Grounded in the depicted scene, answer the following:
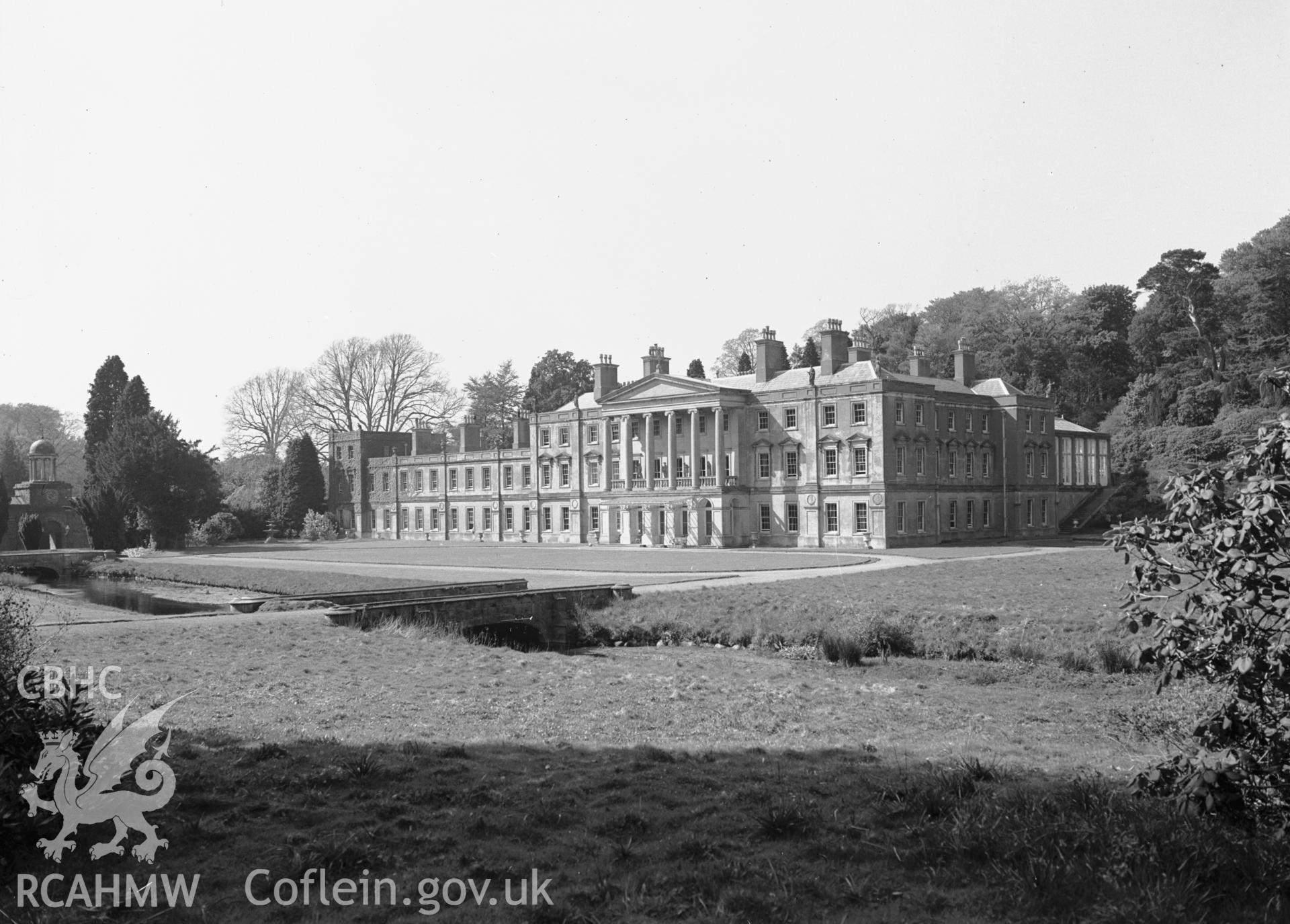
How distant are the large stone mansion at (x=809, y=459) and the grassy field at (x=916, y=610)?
867 inches

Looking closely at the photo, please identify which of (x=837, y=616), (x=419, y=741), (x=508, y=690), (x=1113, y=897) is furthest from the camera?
(x=837, y=616)

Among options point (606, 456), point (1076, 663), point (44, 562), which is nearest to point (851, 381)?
point (606, 456)

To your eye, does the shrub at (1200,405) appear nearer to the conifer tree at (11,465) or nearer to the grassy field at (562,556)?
the grassy field at (562,556)

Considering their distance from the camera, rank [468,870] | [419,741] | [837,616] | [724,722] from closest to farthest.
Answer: [468,870] → [419,741] → [724,722] → [837,616]

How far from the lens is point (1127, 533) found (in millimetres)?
7539

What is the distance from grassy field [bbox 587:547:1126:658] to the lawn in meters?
5.88

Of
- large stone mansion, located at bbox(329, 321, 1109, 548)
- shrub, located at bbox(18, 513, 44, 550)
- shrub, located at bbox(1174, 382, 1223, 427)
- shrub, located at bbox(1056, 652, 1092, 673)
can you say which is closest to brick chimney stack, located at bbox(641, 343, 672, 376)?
large stone mansion, located at bbox(329, 321, 1109, 548)

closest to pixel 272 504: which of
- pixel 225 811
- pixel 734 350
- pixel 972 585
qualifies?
pixel 734 350

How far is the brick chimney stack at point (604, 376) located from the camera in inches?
2709

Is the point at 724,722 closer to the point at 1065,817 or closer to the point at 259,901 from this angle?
the point at 1065,817

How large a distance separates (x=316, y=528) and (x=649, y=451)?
3013 cm

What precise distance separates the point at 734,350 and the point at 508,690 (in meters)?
86.2

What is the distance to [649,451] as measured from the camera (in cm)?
6300

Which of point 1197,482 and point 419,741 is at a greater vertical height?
point 1197,482
